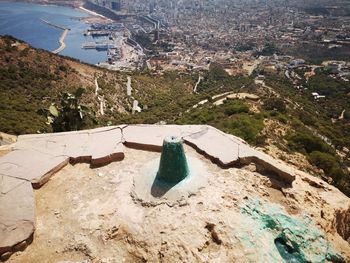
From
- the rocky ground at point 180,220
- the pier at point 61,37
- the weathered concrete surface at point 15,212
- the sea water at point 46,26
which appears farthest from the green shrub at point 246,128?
the pier at point 61,37

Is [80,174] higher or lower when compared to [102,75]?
higher

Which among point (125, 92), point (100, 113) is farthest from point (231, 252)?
point (125, 92)

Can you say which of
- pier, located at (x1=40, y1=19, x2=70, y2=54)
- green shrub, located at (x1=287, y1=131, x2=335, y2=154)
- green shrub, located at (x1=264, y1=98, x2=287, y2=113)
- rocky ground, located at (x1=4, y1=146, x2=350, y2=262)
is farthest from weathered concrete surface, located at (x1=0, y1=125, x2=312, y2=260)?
pier, located at (x1=40, y1=19, x2=70, y2=54)

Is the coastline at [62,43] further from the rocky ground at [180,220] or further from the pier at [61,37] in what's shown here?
the rocky ground at [180,220]

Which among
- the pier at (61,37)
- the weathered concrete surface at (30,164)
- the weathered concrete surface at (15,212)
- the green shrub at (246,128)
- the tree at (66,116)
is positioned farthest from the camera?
the pier at (61,37)

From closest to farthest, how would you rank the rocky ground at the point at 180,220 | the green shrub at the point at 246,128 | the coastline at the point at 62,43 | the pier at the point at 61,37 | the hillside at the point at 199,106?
the rocky ground at the point at 180,220 < the green shrub at the point at 246,128 < the hillside at the point at 199,106 < the coastline at the point at 62,43 < the pier at the point at 61,37

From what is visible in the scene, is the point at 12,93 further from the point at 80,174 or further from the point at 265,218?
the point at 265,218
